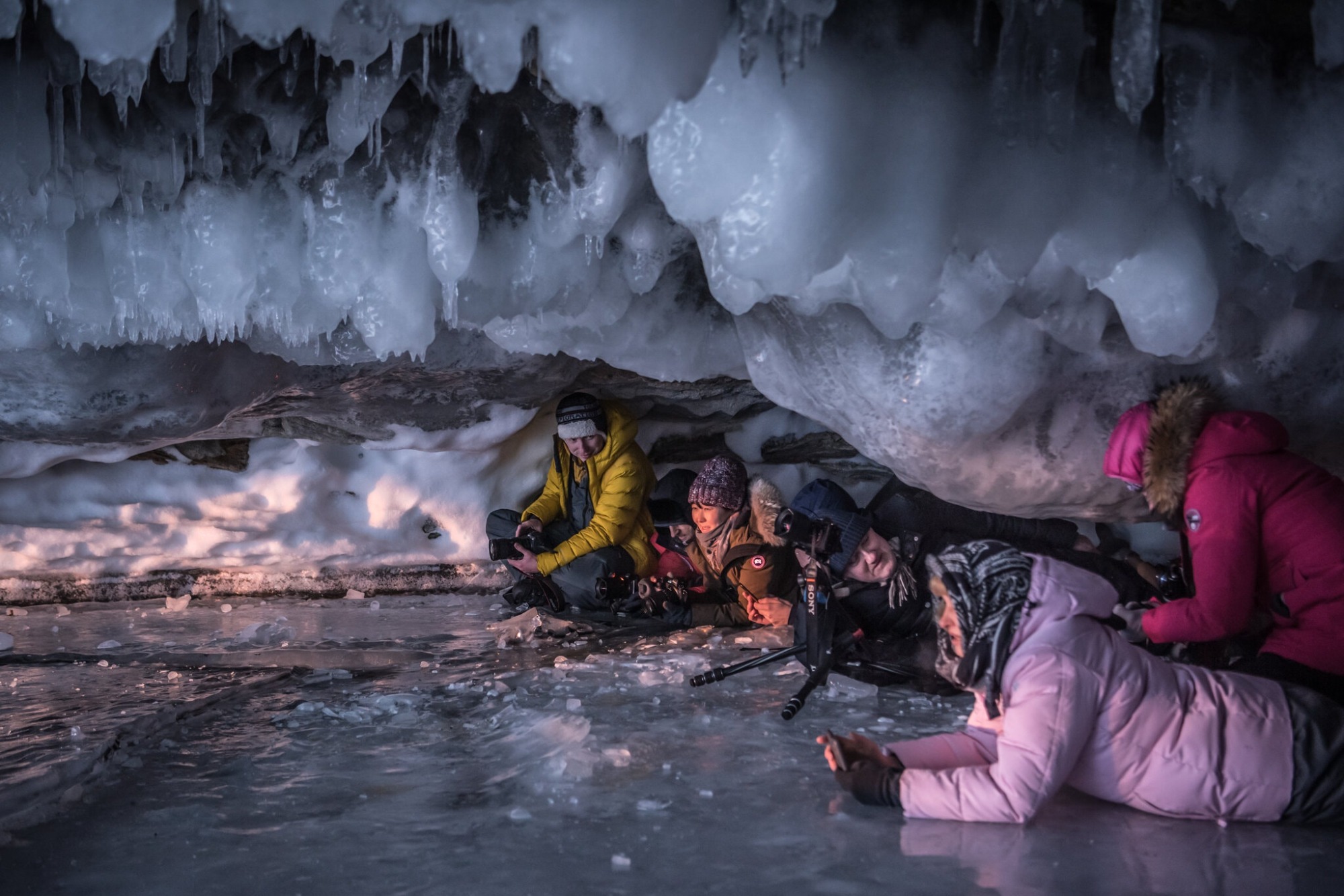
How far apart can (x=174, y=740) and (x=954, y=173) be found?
2.51m

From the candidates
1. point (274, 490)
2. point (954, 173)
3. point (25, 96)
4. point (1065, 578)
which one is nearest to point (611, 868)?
point (1065, 578)

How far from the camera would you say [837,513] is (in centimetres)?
326

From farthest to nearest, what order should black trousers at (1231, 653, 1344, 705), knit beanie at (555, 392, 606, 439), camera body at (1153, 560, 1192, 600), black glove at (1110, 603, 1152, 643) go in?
1. knit beanie at (555, 392, 606, 439)
2. camera body at (1153, 560, 1192, 600)
3. black glove at (1110, 603, 1152, 643)
4. black trousers at (1231, 653, 1344, 705)

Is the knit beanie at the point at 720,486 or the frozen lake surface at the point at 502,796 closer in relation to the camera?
the frozen lake surface at the point at 502,796

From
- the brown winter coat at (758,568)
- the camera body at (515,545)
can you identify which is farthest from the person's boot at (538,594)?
the brown winter coat at (758,568)

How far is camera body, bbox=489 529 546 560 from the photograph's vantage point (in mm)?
Result: 4535

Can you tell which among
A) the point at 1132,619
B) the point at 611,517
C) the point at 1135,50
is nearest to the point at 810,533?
the point at 1132,619

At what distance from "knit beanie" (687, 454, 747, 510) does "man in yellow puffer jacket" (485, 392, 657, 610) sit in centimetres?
50

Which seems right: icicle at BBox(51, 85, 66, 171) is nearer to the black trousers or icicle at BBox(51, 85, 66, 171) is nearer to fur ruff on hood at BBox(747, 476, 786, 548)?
fur ruff on hood at BBox(747, 476, 786, 548)

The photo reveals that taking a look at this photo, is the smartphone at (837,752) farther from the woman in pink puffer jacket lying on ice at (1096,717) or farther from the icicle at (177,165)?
the icicle at (177,165)

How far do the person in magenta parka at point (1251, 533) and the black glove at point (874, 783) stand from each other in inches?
33.3

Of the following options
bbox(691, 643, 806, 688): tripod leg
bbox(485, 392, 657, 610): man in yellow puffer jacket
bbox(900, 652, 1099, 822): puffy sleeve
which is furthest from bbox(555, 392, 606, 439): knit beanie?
bbox(900, 652, 1099, 822): puffy sleeve

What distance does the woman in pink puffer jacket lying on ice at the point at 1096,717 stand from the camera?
6.07 feet

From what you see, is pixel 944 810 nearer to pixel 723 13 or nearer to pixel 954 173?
pixel 954 173
